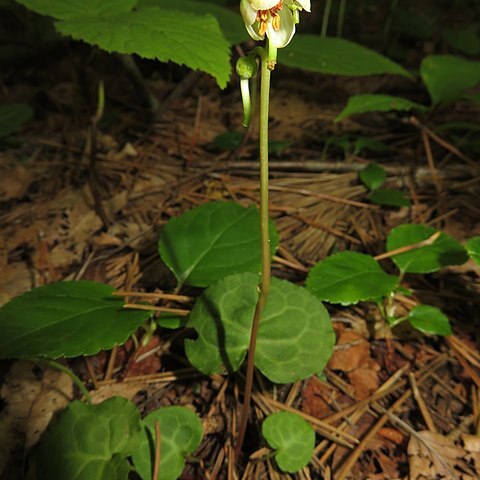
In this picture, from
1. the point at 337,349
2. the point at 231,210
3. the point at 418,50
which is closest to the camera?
the point at 337,349

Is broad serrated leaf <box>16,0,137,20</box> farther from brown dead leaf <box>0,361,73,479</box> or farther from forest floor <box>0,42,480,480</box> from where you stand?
brown dead leaf <box>0,361,73,479</box>

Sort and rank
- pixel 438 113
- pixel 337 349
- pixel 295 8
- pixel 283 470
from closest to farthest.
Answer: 1. pixel 295 8
2. pixel 283 470
3. pixel 337 349
4. pixel 438 113

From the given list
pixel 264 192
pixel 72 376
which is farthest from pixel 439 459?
pixel 72 376

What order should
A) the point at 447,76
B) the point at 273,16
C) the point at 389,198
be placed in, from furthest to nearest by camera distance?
1. the point at 447,76
2. the point at 389,198
3. the point at 273,16

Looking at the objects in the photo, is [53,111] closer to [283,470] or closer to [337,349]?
[337,349]

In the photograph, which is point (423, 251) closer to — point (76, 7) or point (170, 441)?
point (170, 441)

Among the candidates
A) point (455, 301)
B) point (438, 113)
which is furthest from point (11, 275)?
point (438, 113)

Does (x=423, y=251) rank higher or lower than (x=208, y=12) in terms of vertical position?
lower

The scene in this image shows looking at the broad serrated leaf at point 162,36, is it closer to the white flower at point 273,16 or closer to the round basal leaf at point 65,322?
the white flower at point 273,16
